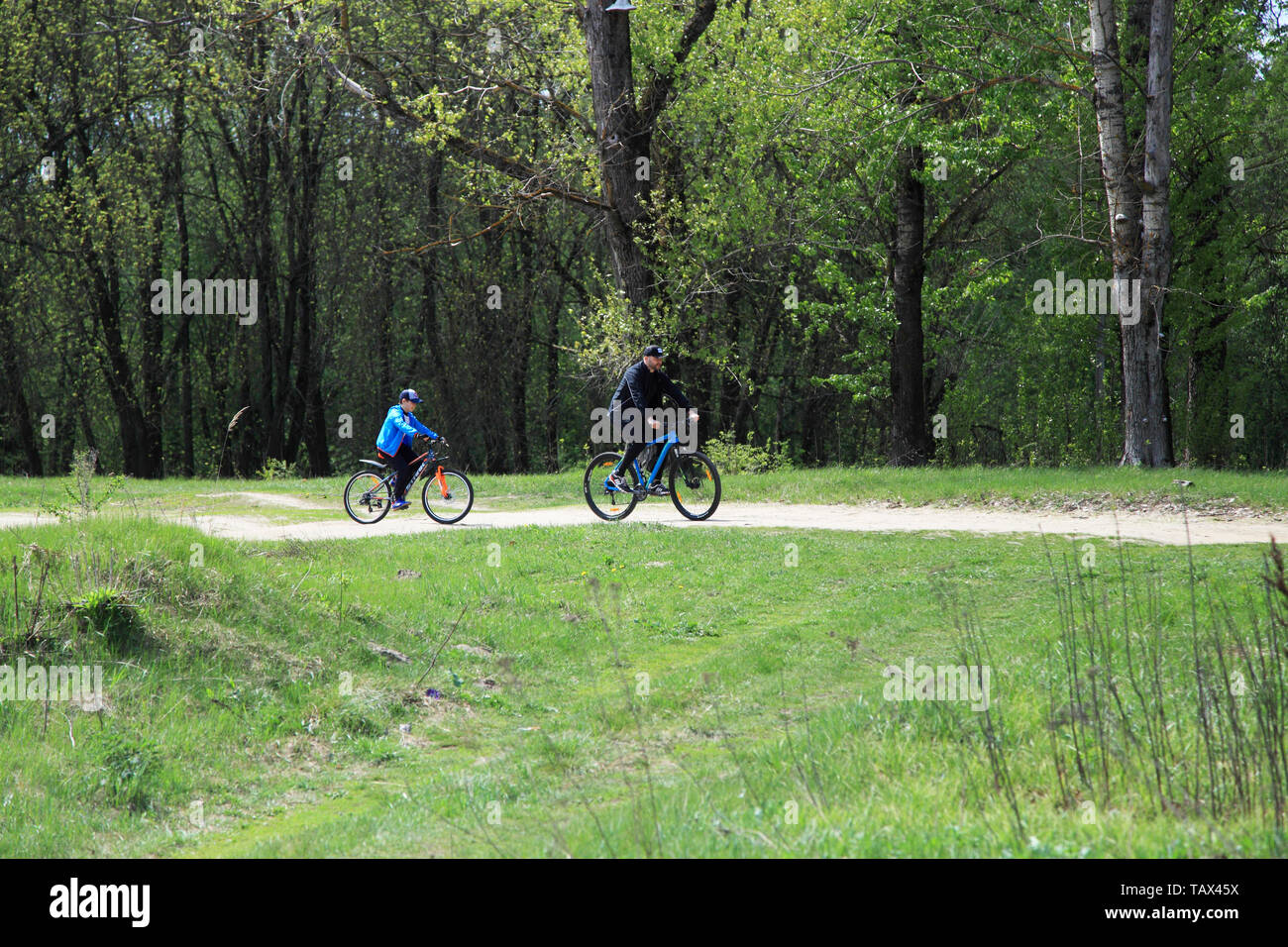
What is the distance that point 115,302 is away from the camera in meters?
35.7

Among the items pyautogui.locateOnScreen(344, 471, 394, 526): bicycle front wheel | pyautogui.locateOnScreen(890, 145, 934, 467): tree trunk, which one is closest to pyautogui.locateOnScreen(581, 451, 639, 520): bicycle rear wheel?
pyautogui.locateOnScreen(344, 471, 394, 526): bicycle front wheel

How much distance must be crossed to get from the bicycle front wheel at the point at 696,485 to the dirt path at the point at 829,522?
27cm

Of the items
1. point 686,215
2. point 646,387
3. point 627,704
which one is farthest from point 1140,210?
point 627,704

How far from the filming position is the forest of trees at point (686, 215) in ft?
68.1

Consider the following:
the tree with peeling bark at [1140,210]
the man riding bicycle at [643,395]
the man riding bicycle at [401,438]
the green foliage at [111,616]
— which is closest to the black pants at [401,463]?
the man riding bicycle at [401,438]

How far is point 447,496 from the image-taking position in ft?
50.9

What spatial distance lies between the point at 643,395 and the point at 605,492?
5.25ft

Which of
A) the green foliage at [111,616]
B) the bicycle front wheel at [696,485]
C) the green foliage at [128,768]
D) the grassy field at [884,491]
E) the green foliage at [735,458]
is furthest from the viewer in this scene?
the green foliage at [735,458]

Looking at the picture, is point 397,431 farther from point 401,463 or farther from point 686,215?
point 686,215

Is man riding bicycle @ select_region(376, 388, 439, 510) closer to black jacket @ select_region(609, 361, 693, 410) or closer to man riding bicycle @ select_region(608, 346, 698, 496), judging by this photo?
man riding bicycle @ select_region(608, 346, 698, 496)

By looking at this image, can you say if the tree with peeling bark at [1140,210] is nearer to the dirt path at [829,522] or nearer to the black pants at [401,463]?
the dirt path at [829,522]
